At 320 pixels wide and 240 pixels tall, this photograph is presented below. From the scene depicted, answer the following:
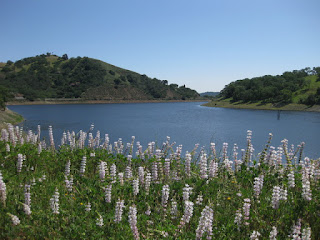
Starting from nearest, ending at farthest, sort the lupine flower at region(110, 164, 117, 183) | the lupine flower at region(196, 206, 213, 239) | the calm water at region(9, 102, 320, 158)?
the lupine flower at region(196, 206, 213, 239) < the lupine flower at region(110, 164, 117, 183) < the calm water at region(9, 102, 320, 158)

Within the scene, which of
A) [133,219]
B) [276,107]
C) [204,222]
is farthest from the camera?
[276,107]

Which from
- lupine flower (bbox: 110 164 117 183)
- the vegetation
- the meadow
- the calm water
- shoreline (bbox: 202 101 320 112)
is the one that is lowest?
the calm water

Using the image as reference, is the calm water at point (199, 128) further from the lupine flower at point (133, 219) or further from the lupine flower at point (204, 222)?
the lupine flower at point (133, 219)

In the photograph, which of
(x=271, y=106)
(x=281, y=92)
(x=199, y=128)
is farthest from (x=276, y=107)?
(x=199, y=128)

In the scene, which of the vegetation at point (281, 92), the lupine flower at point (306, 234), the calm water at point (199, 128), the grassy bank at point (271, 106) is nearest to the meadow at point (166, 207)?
the lupine flower at point (306, 234)

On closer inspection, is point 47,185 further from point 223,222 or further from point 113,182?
point 223,222

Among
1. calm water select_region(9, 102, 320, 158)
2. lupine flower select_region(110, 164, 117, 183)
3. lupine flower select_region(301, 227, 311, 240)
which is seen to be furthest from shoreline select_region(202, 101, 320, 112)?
lupine flower select_region(301, 227, 311, 240)

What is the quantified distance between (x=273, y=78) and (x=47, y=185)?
204 meters

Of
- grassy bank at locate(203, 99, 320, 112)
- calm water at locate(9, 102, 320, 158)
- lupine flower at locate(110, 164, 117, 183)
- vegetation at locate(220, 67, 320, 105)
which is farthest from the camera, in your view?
vegetation at locate(220, 67, 320, 105)

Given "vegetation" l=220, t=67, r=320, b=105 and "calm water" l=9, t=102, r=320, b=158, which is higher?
"vegetation" l=220, t=67, r=320, b=105

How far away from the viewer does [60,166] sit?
26.6 ft

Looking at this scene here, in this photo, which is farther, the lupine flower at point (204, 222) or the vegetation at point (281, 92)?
the vegetation at point (281, 92)

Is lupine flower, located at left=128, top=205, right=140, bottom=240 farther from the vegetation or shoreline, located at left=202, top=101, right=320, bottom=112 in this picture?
the vegetation

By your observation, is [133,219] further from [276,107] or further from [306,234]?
[276,107]
